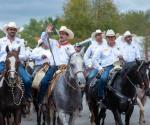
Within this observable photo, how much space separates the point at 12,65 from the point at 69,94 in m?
1.60

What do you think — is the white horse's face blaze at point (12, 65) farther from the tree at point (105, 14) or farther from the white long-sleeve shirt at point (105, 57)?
the tree at point (105, 14)

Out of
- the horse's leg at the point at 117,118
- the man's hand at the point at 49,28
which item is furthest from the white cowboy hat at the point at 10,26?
the horse's leg at the point at 117,118

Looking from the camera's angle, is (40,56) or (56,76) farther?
(40,56)

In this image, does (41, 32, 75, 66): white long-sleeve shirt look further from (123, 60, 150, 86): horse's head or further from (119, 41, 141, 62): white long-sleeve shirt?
(119, 41, 141, 62): white long-sleeve shirt

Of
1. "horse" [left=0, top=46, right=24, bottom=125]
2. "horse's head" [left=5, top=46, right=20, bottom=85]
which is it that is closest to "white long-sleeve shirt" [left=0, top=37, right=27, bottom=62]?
"horse" [left=0, top=46, right=24, bottom=125]

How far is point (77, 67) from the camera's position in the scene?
1209 centimetres

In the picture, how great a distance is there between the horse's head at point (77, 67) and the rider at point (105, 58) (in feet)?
8.48

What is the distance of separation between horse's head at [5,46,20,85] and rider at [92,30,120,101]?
10.8ft

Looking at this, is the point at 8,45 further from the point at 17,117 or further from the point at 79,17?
the point at 79,17

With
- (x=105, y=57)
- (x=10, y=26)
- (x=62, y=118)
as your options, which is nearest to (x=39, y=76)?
(x=105, y=57)

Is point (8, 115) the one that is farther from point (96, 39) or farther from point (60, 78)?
point (96, 39)

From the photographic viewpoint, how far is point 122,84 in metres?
14.3

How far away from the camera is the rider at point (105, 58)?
1501 centimetres

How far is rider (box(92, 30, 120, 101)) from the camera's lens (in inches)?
591
